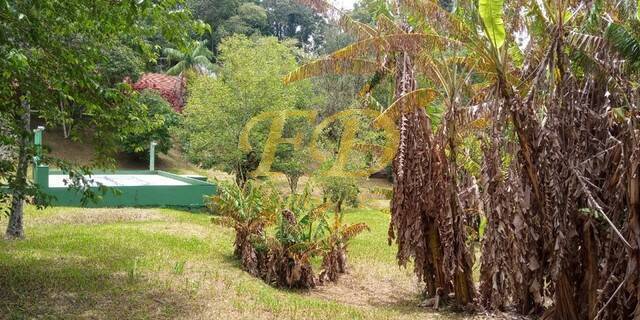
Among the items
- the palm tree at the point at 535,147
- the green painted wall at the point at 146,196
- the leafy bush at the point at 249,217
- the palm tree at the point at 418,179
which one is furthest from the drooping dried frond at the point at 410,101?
the green painted wall at the point at 146,196

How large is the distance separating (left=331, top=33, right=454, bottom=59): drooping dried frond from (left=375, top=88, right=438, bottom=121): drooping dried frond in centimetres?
60

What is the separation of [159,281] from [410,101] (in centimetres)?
424

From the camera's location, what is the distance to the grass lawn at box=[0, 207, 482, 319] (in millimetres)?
6832

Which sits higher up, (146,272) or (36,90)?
(36,90)

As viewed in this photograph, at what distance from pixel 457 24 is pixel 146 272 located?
556 cm

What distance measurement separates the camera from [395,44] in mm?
7340

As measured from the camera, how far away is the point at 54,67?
6168 mm

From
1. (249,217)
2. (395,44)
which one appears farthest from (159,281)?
(395,44)

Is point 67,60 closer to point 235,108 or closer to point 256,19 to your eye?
point 235,108

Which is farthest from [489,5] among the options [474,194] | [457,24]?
[474,194]

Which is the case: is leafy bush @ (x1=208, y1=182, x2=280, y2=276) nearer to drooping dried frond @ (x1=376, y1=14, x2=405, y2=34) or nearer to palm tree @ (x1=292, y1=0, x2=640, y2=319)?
palm tree @ (x1=292, y1=0, x2=640, y2=319)

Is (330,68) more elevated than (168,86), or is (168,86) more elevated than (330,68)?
(168,86)

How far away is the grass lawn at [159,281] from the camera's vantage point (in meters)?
6.83

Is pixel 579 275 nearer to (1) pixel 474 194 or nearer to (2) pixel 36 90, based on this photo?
(1) pixel 474 194
